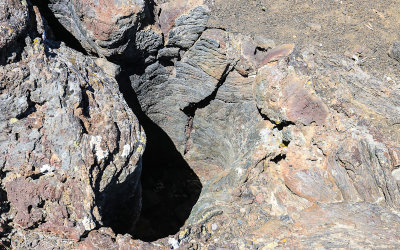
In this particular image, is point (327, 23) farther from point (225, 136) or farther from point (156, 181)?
point (156, 181)

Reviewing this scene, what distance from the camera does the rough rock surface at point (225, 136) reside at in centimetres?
385

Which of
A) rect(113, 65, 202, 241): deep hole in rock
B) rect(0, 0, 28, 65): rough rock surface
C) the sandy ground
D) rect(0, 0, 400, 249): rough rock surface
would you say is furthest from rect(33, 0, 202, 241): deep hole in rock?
the sandy ground

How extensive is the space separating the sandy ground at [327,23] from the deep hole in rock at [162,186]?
2.42 metres

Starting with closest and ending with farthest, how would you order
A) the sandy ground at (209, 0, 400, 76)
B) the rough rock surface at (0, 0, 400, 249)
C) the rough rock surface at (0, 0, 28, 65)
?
the rough rock surface at (0, 0, 28, 65)
the rough rock surface at (0, 0, 400, 249)
the sandy ground at (209, 0, 400, 76)

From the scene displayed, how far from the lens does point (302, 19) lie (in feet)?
21.3

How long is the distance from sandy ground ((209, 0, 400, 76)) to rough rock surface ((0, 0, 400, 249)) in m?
0.30

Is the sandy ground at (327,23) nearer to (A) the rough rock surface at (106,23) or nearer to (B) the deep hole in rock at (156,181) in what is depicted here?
(A) the rough rock surface at (106,23)

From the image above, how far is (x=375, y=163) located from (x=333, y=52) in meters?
2.18

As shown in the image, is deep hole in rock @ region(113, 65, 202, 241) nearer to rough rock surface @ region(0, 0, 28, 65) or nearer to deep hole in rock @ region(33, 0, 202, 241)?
deep hole in rock @ region(33, 0, 202, 241)

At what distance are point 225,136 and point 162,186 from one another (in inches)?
93.1

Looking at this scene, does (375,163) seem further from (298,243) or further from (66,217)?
(66,217)

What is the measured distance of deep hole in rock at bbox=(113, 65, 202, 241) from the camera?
7277mm

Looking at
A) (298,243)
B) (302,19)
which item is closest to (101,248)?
(298,243)

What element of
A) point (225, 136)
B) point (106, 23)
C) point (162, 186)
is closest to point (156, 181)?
point (162, 186)
